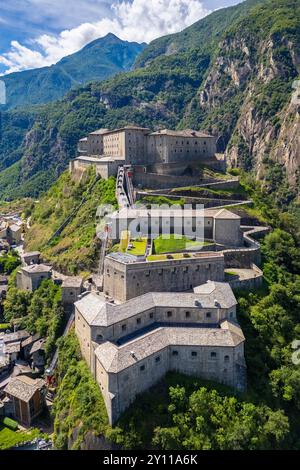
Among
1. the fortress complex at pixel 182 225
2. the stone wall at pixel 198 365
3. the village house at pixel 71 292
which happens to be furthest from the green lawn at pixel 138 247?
the stone wall at pixel 198 365

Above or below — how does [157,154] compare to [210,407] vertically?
above

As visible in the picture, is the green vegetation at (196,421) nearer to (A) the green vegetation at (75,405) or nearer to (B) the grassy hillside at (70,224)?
(A) the green vegetation at (75,405)

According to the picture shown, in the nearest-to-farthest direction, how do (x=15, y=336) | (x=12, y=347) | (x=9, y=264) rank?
1. (x=12, y=347)
2. (x=15, y=336)
3. (x=9, y=264)

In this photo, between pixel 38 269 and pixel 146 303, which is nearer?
pixel 146 303

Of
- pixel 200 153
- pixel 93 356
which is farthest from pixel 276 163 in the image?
pixel 93 356

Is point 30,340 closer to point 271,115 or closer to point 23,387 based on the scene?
point 23,387

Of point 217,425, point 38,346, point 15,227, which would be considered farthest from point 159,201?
point 15,227
